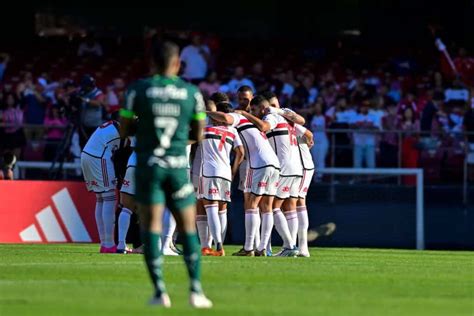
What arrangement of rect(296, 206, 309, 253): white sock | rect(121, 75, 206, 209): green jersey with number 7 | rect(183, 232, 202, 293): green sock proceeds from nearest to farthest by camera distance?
1. rect(183, 232, 202, 293): green sock
2. rect(121, 75, 206, 209): green jersey with number 7
3. rect(296, 206, 309, 253): white sock

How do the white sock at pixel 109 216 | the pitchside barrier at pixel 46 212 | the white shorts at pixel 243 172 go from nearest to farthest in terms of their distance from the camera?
the white sock at pixel 109 216
the white shorts at pixel 243 172
the pitchside barrier at pixel 46 212

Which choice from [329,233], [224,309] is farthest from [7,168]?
[224,309]

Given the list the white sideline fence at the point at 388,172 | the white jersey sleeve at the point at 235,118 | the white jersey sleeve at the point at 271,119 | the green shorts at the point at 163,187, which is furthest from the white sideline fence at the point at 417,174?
the green shorts at the point at 163,187

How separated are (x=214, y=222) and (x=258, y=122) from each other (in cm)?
169

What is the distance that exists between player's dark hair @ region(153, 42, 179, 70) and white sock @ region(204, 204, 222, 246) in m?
8.00

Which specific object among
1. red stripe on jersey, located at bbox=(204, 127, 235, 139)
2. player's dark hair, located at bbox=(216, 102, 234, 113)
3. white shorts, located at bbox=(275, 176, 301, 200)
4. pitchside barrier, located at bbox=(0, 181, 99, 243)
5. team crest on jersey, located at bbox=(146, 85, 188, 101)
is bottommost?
pitchside barrier, located at bbox=(0, 181, 99, 243)

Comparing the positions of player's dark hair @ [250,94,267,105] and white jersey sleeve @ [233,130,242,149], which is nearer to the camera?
player's dark hair @ [250,94,267,105]

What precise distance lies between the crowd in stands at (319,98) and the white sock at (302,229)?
6788mm

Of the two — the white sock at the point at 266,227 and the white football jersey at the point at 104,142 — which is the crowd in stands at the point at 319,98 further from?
the white sock at the point at 266,227

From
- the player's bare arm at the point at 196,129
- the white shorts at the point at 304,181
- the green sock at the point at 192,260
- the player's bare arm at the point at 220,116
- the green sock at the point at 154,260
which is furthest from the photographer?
the white shorts at the point at 304,181

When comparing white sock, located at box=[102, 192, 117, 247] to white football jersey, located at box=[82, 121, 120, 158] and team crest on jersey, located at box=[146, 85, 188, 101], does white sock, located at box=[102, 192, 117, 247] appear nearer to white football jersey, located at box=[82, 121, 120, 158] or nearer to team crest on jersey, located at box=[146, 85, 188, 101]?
white football jersey, located at box=[82, 121, 120, 158]

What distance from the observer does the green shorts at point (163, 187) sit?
1147cm

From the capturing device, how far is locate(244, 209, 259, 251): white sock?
778 inches

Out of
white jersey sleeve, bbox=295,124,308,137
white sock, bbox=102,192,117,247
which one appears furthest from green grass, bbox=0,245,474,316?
white jersey sleeve, bbox=295,124,308,137
